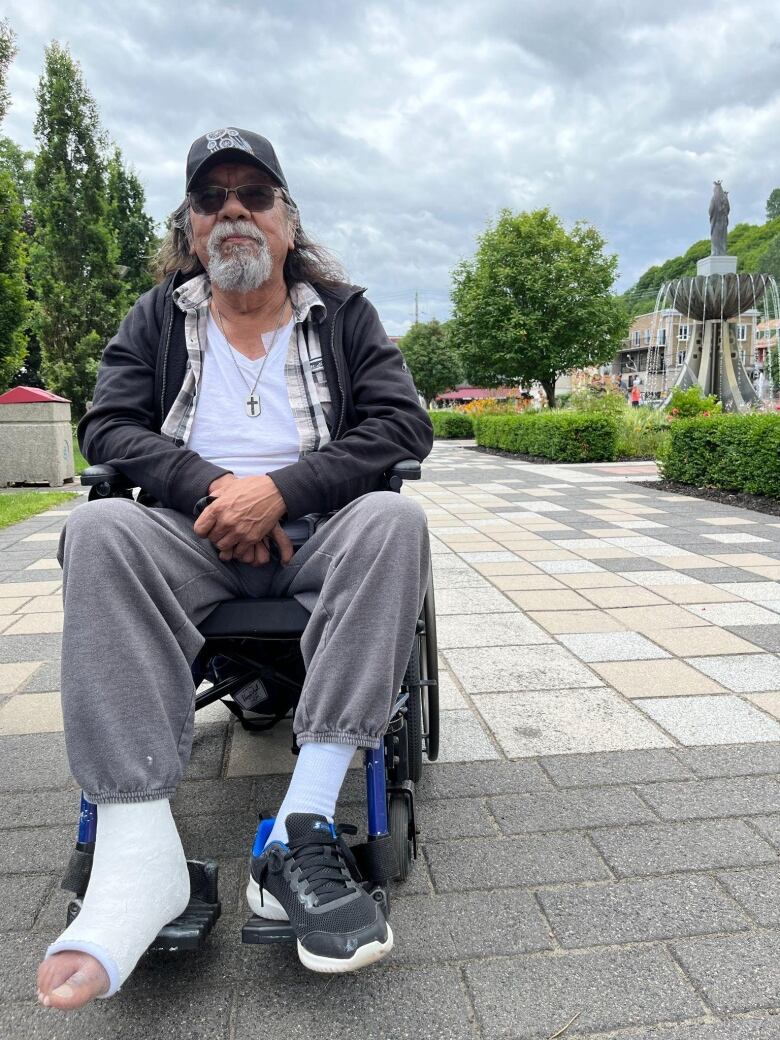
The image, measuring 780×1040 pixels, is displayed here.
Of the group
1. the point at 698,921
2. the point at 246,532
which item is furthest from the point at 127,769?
the point at 698,921

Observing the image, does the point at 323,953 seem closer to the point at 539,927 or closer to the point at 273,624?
the point at 539,927

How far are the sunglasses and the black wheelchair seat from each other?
109cm

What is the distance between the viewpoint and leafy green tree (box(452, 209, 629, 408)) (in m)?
19.5

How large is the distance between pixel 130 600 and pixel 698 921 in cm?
124

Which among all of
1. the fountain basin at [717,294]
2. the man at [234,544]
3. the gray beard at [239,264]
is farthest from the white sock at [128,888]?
the fountain basin at [717,294]

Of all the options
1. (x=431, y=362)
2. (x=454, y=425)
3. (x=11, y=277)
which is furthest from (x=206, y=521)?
(x=431, y=362)

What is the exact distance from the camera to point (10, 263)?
9.30 metres

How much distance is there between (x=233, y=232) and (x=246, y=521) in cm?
84

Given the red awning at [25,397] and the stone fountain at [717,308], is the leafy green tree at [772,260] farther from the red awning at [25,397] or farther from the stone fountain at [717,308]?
the red awning at [25,397]

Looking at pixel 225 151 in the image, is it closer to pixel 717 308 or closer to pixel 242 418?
pixel 242 418

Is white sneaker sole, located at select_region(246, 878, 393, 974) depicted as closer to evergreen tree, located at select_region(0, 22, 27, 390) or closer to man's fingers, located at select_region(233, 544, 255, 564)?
man's fingers, located at select_region(233, 544, 255, 564)

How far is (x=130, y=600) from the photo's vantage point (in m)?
1.54

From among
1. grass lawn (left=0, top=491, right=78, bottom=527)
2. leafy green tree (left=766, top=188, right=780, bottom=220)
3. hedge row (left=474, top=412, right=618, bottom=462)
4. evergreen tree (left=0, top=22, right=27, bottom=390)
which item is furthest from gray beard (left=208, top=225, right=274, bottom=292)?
leafy green tree (left=766, top=188, right=780, bottom=220)

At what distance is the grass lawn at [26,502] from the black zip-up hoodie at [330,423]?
5481 millimetres
